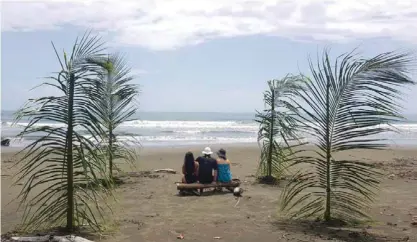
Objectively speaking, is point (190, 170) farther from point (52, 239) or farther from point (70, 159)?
point (52, 239)

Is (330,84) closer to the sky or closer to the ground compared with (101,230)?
closer to the sky

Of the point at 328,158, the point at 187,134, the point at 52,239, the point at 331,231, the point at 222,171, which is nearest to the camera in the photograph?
the point at 52,239

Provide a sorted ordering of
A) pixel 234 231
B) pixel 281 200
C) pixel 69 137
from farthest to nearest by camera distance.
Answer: pixel 281 200 → pixel 234 231 → pixel 69 137

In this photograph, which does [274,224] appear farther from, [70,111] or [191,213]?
[70,111]

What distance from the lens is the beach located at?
7445mm

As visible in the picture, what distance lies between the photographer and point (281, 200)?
10289mm

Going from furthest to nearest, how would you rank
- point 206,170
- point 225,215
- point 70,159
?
point 206,170 → point 225,215 → point 70,159

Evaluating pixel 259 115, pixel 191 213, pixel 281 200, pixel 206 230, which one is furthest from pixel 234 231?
pixel 259 115

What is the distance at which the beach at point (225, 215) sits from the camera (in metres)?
7.45

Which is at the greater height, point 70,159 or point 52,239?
point 70,159

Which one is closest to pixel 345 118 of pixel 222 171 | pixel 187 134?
pixel 222 171

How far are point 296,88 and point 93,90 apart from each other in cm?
382

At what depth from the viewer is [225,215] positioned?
892 centimetres

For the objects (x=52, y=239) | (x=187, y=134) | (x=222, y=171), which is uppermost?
(x=187, y=134)
